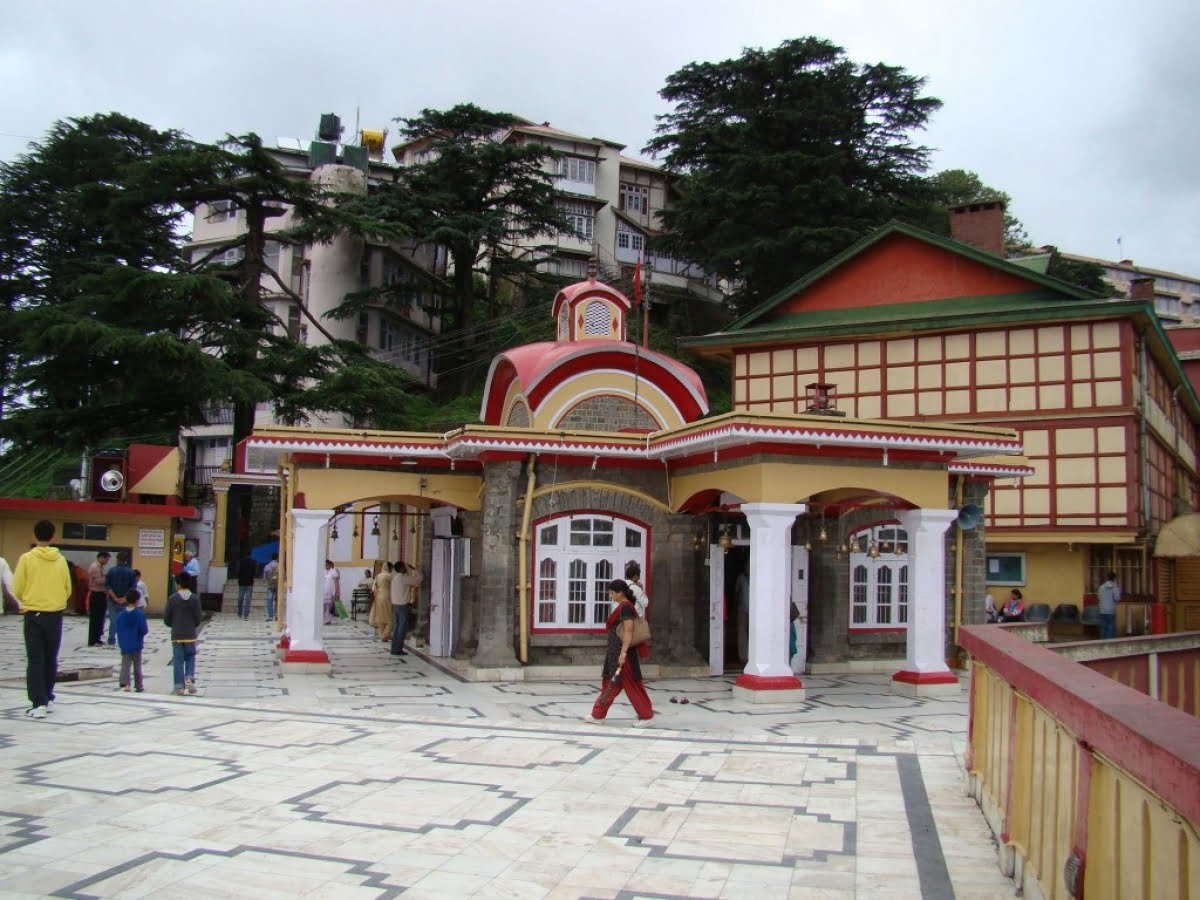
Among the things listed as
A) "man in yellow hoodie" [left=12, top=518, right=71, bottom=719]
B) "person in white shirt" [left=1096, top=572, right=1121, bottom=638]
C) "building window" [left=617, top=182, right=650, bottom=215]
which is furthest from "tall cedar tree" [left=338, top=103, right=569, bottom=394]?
"man in yellow hoodie" [left=12, top=518, right=71, bottom=719]

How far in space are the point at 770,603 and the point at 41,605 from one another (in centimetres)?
806

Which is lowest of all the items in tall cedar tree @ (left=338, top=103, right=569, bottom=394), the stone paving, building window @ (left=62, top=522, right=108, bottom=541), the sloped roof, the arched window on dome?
the stone paving

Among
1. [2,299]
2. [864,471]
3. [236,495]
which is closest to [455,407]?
[236,495]

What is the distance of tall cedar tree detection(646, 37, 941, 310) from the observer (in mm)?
36125

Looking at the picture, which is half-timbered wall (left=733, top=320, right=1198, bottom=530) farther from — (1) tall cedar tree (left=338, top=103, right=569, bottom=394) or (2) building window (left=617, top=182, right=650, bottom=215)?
(2) building window (left=617, top=182, right=650, bottom=215)

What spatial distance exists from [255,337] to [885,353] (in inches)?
663

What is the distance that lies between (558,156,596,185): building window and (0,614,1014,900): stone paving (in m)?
37.6

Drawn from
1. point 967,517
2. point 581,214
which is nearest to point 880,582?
point 967,517

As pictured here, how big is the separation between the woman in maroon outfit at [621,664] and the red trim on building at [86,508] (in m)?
16.5

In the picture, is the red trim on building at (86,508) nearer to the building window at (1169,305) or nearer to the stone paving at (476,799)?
the stone paving at (476,799)

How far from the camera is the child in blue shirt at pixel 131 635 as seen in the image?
40.7 ft

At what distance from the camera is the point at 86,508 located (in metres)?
24.3

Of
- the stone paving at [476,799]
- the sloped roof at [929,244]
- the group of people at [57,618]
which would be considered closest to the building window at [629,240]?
the sloped roof at [929,244]

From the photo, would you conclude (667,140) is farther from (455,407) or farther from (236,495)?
(236,495)
